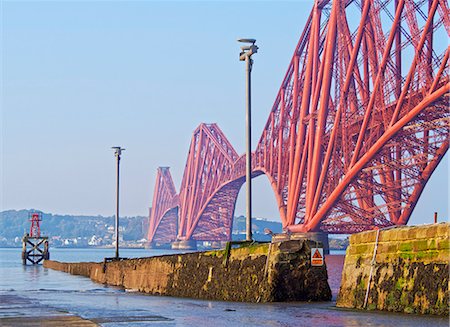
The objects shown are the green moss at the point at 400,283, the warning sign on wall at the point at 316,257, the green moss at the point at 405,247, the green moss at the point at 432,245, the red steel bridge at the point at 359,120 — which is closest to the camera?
the green moss at the point at 432,245

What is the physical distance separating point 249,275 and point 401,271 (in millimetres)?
5464

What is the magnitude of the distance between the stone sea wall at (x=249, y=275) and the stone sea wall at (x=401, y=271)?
6.80 ft

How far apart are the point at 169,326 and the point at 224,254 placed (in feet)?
28.3

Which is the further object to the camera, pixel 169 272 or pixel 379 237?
pixel 169 272

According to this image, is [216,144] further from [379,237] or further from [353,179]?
[379,237]

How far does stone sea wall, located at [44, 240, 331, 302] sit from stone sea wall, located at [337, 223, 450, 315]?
2.07 m

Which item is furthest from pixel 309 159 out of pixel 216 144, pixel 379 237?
pixel 216 144

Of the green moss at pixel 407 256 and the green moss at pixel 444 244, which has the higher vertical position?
the green moss at pixel 444 244

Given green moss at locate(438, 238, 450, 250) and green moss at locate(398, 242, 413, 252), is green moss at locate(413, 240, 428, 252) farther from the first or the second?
green moss at locate(438, 238, 450, 250)

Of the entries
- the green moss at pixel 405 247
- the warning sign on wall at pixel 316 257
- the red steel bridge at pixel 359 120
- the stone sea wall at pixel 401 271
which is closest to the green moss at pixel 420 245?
the stone sea wall at pixel 401 271

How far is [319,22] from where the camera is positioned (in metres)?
91.2

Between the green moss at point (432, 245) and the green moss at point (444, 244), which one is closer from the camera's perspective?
the green moss at point (444, 244)

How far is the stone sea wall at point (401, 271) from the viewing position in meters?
13.6

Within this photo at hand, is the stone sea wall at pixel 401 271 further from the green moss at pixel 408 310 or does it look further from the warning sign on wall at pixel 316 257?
the warning sign on wall at pixel 316 257
